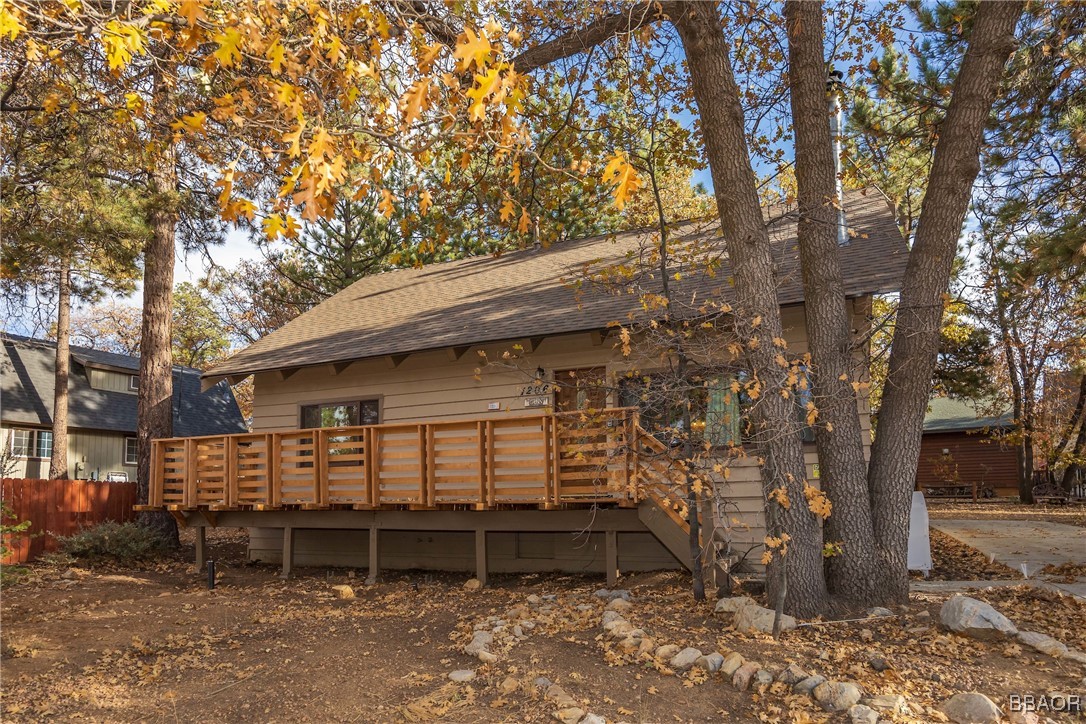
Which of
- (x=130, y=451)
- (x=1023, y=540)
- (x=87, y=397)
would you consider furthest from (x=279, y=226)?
(x=130, y=451)

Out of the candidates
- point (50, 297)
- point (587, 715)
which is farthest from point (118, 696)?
point (50, 297)

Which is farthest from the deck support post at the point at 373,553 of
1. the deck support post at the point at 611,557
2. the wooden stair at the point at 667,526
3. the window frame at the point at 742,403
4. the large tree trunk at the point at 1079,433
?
the large tree trunk at the point at 1079,433

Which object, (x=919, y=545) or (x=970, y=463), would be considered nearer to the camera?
(x=919, y=545)

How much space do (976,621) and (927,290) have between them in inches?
114

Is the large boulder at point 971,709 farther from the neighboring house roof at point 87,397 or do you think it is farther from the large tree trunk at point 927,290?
the neighboring house roof at point 87,397

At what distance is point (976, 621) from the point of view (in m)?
5.78

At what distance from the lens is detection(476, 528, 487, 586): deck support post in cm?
1002

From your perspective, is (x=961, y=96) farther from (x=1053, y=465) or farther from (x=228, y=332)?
(x=228, y=332)

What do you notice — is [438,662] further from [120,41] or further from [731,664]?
[120,41]

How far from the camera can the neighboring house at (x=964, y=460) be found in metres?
28.0

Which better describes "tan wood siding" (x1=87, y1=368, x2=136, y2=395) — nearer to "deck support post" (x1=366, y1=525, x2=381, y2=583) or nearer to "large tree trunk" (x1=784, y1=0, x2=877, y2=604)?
"deck support post" (x1=366, y1=525, x2=381, y2=583)

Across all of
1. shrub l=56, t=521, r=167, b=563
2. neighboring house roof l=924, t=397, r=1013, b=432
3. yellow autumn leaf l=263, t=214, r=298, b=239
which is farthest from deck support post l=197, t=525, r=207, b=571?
neighboring house roof l=924, t=397, r=1013, b=432

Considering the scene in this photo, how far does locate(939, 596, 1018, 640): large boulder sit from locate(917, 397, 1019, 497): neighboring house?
24113 mm

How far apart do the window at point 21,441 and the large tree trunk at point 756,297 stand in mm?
24083
